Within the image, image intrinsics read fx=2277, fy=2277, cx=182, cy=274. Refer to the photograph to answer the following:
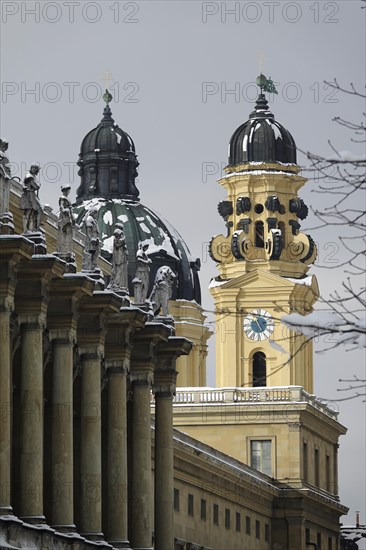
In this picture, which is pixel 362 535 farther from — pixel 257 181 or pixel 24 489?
pixel 24 489

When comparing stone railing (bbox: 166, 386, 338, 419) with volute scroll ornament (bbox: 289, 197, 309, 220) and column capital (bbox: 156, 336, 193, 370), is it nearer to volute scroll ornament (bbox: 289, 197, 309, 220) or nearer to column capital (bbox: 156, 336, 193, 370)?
volute scroll ornament (bbox: 289, 197, 309, 220)

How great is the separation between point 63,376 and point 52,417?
4.07 feet

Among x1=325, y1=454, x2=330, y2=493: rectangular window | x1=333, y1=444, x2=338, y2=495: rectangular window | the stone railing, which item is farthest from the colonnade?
x1=333, y1=444, x2=338, y2=495: rectangular window

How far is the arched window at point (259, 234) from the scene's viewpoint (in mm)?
136750

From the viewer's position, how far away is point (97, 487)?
6612 centimetres

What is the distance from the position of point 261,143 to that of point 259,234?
5471 millimetres

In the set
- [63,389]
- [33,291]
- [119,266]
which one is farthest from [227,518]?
[33,291]

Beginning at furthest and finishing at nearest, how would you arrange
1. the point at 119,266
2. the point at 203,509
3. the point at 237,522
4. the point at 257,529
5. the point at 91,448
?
the point at 257,529, the point at 237,522, the point at 203,509, the point at 119,266, the point at 91,448

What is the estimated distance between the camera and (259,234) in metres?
137

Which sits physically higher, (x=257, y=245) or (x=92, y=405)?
(x=257, y=245)

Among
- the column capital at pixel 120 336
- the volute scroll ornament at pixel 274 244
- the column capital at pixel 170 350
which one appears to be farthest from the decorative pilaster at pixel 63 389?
the volute scroll ornament at pixel 274 244

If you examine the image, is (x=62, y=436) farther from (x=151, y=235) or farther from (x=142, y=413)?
Result: (x=151, y=235)

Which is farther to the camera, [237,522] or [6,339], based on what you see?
[237,522]

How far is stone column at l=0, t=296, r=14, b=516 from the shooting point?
181ft
